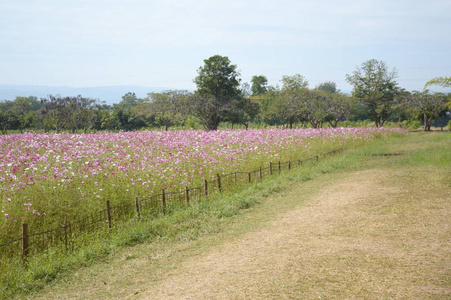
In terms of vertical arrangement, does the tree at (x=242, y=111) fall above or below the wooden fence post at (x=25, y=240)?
above

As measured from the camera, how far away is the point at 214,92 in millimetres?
40688

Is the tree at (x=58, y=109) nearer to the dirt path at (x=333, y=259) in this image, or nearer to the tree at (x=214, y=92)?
the tree at (x=214, y=92)

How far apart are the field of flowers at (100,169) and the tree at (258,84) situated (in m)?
76.3

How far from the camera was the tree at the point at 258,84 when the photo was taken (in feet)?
308

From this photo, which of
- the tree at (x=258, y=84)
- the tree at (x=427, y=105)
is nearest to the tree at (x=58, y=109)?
the tree at (x=427, y=105)

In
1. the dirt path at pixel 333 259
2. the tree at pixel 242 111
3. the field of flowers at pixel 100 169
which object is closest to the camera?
the dirt path at pixel 333 259

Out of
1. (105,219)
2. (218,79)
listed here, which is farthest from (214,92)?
(105,219)

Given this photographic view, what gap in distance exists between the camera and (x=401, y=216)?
8531 millimetres

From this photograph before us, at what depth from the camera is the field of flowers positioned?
7852mm

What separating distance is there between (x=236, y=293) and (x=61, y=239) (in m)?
3.76

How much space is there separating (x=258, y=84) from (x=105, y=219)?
88.6 metres

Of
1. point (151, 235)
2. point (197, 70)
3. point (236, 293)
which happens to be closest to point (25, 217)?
point (151, 235)

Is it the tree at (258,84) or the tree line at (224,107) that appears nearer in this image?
the tree line at (224,107)

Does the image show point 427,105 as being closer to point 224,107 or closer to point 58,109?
point 224,107
